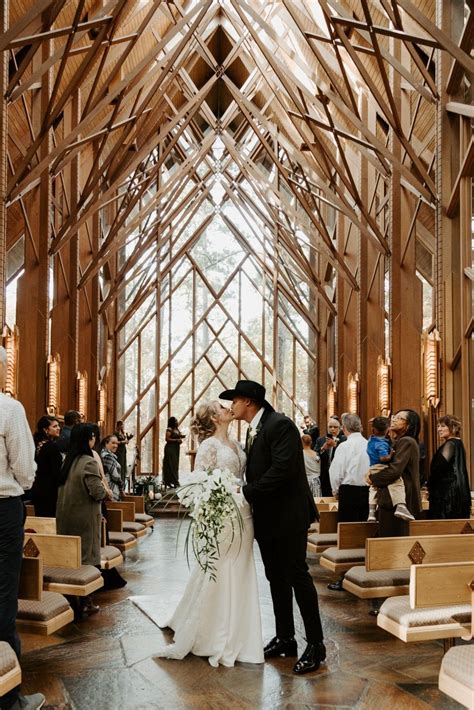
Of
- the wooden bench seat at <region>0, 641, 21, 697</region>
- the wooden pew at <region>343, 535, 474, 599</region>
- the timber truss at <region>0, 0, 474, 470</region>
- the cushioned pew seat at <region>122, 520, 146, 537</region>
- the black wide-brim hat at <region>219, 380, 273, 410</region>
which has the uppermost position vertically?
the timber truss at <region>0, 0, 474, 470</region>

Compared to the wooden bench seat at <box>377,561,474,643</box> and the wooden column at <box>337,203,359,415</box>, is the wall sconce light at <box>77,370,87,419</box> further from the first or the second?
the wooden bench seat at <box>377,561,474,643</box>

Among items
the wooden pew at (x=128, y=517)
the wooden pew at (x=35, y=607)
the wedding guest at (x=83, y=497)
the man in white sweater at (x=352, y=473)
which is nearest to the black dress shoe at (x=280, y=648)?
the wooden pew at (x=35, y=607)

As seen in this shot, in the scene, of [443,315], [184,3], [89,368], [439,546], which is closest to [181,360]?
[89,368]

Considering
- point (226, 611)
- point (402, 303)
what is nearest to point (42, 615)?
point (226, 611)

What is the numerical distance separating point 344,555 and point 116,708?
9.02 ft

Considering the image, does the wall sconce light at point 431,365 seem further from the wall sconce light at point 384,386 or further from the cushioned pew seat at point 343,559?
the cushioned pew seat at point 343,559

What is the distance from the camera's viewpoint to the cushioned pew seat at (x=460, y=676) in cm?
290

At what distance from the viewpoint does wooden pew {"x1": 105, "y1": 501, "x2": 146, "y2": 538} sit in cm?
842

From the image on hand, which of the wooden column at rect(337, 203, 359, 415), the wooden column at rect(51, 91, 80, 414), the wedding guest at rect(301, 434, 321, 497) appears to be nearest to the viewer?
the wedding guest at rect(301, 434, 321, 497)

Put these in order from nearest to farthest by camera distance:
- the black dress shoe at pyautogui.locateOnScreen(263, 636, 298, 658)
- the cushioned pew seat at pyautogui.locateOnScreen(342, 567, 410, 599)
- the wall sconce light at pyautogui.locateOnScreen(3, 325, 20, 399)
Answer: the black dress shoe at pyautogui.locateOnScreen(263, 636, 298, 658)
the cushioned pew seat at pyautogui.locateOnScreen(342, 567, 410, 599)
the wall sconce light at pyautogui.locateOnScreen(3, 325, 20, 399)

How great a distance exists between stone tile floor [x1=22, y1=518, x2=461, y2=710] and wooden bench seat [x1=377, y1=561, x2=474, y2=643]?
0.99 ft

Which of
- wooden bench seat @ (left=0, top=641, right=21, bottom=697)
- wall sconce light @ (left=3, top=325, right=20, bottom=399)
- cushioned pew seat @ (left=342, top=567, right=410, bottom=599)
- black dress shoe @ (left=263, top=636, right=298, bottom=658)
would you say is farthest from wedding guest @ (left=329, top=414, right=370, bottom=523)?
wall sconce light @ (left=3, top=325, right=20, bottom=399)

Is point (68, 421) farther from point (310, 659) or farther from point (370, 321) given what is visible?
point (370, 321)

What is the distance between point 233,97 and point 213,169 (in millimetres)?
3898
